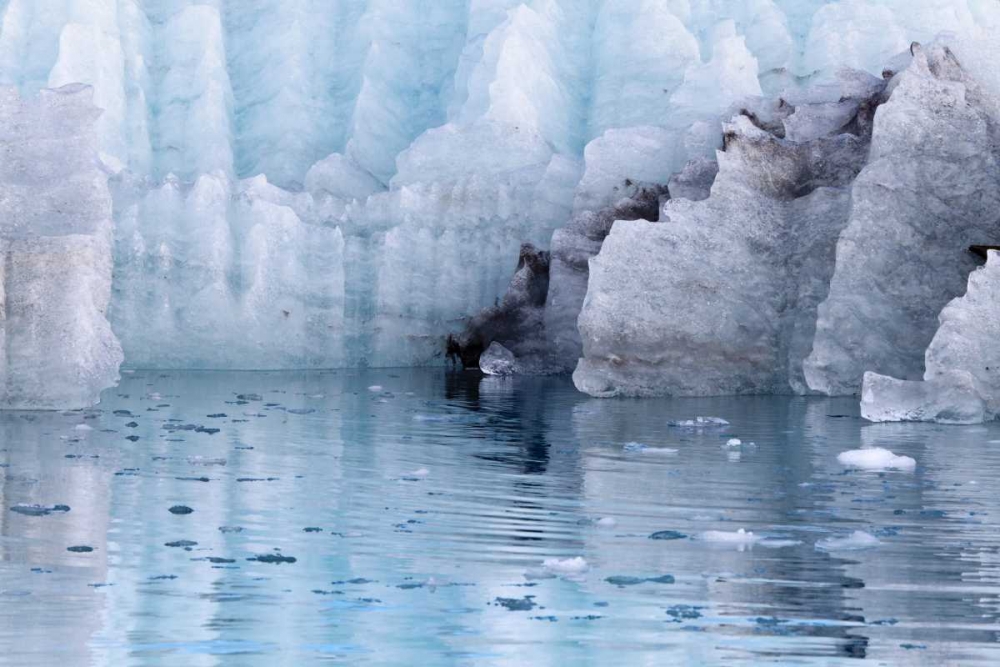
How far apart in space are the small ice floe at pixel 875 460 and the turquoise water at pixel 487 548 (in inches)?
3.8

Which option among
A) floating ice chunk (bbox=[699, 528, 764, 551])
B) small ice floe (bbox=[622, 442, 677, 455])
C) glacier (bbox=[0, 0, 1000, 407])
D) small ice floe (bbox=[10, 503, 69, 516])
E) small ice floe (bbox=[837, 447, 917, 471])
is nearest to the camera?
floating ice chunk (bbox=[699, 528, 764, 551])

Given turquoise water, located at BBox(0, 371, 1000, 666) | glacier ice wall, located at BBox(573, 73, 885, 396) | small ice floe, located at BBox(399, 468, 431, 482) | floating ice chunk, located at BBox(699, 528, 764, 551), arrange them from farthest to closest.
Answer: glacier ice wall, located at BBox(573, 73, 885, 396) < small ice floe, located at BBox(399, 468, 431, 482) < floating ice chunk, located at BBox(699, 528, 764, 551) < turquoise water, located at BBox(0, 371, 1000, 666)

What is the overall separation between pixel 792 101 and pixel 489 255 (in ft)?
14.8

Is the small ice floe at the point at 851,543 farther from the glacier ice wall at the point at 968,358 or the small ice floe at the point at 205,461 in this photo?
the glacier ice wall at the point at 968,358

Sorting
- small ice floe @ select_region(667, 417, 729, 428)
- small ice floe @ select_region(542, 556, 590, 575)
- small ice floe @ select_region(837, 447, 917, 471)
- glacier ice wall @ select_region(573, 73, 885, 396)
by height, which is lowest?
small ice floe @ select_region(542, 556, 590, 575)

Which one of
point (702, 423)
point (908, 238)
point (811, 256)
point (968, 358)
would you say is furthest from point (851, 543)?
point (811, 256)

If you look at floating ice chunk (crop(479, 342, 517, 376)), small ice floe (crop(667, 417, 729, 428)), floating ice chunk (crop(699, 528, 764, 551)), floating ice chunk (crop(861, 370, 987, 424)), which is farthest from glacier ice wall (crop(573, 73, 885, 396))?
floating ice chunk (crop(699, 528, 764, 551))

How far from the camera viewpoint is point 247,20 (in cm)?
2278

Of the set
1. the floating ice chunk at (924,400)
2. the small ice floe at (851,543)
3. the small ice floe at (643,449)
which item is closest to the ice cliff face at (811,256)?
the floating ice chunk at (924,400)

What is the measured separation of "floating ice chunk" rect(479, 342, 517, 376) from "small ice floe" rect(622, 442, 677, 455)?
8425mm

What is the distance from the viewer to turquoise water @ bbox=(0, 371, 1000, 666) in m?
3.98

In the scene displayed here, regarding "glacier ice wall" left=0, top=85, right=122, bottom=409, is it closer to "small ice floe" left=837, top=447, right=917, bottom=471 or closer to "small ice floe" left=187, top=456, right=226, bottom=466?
"small ice floe" left=187, top=456, right=226, bottom=466

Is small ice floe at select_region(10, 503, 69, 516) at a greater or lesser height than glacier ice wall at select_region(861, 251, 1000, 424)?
lesser

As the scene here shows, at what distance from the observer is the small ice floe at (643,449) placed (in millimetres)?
8766
